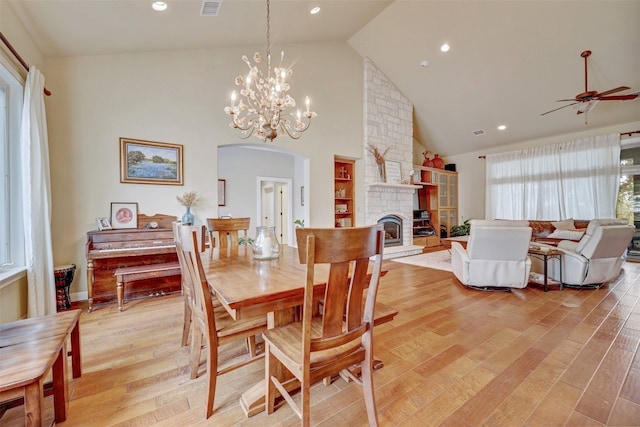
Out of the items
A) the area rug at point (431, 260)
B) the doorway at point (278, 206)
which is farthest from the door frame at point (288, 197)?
the area rug at point (431, 260)

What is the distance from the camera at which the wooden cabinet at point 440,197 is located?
7332 millimetres

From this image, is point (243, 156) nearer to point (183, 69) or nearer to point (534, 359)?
point (183, 69)

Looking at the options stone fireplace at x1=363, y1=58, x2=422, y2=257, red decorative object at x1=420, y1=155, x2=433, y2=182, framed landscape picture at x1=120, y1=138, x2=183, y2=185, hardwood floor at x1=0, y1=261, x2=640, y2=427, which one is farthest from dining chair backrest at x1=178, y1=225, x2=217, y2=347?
red decorative object at x1=420, y1=155, x2=433, y2=182

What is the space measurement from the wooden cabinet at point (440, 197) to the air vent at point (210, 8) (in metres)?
5.72

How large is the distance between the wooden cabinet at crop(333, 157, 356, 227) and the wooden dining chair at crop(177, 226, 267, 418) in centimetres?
441

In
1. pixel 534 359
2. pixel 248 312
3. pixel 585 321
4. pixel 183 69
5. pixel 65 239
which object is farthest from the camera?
pixel 183 69

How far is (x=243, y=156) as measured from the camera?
6488 mm

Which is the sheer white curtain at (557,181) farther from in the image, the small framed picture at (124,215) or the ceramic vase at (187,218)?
the small framed picture at (124,215)

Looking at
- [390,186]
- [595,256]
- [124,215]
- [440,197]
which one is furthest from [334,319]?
[440,197]

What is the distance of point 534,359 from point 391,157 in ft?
16.7

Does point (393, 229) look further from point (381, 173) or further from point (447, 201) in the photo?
point (447, 201)

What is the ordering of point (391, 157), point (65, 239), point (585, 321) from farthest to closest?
1. point (391, 157)
2. point (65, 239)
3. point (585, 321)

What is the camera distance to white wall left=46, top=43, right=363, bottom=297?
3.09 m

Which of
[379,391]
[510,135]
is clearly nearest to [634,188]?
[510,135]
